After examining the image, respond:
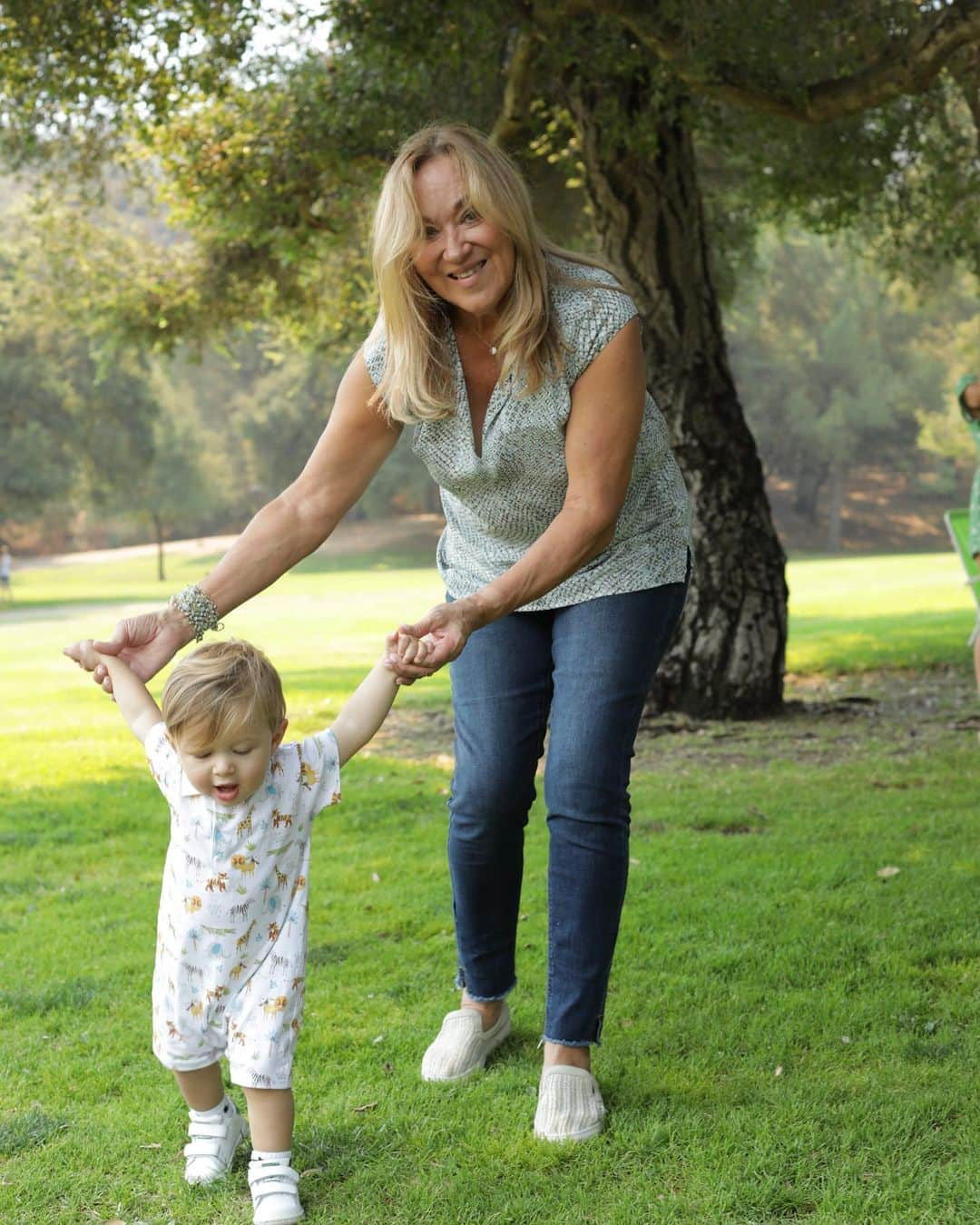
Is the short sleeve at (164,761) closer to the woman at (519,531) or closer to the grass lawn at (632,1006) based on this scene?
the woman at (519,531)

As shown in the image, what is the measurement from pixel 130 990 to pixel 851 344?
2247 inches

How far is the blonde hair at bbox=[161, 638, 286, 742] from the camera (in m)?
2.97

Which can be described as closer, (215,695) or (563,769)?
(215,695)

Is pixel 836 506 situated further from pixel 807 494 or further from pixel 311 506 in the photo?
pixel 311 506

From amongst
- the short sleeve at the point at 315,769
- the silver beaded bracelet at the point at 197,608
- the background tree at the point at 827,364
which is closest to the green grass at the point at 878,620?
the silver beaded bracelet at the point at 197,608

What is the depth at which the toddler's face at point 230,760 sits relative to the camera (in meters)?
2.99

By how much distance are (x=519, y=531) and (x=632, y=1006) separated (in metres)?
1.50

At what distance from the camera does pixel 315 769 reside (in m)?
3.21

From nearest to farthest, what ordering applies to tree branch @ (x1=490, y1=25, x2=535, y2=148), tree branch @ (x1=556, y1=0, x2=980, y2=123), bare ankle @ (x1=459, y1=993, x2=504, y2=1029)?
bare ankle @ (x1=459, y1=993, x2=504, y2=1029), tree branch @ (x1=556, y1=0, x2=980, y2=123), tree branch @ (x1=490, y1=25, x2=535, y2=148)

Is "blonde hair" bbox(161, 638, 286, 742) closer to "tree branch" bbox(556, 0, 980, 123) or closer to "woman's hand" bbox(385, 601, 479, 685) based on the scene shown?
"woman's hand" bbox(385, 601, 479, 685)

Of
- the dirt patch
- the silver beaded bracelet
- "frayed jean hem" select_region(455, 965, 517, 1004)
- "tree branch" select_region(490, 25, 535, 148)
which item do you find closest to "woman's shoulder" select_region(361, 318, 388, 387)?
the silver beaded bracelet

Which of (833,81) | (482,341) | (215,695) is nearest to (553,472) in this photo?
(482,341)

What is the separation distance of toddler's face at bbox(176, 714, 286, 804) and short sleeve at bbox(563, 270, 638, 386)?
111 cm

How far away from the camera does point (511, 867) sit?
3.63 m
